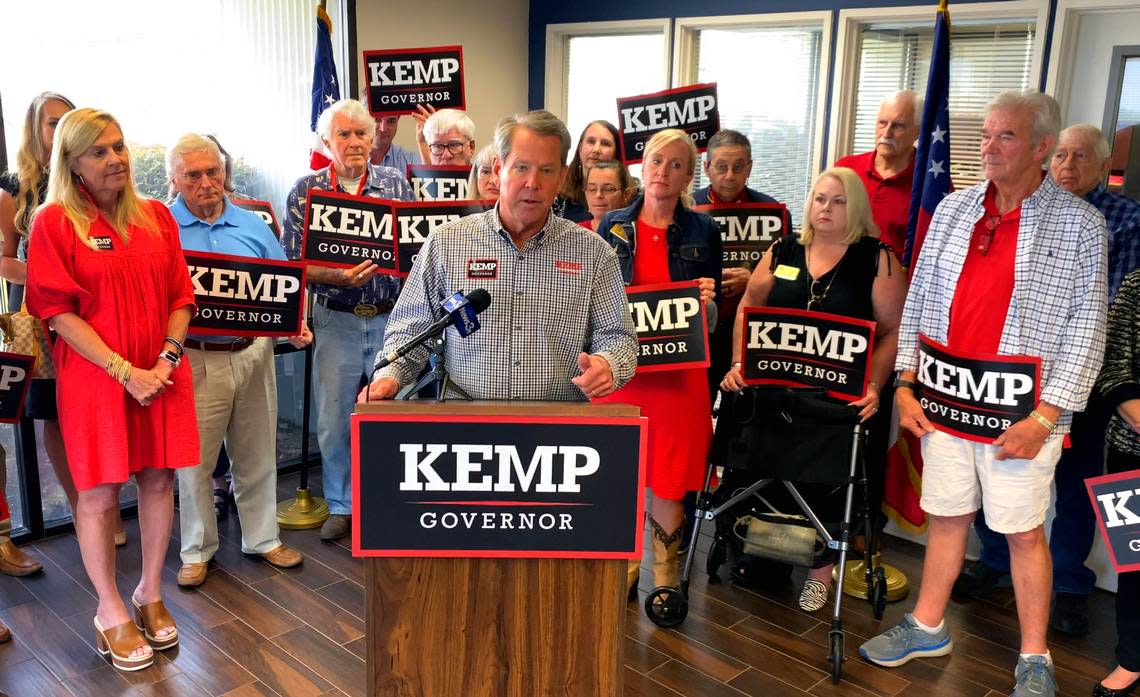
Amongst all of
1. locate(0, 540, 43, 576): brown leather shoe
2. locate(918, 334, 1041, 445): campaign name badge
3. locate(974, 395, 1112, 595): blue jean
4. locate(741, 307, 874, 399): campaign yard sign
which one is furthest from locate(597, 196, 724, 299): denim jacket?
locate(0, 540, 43, 576): brown leather shoe

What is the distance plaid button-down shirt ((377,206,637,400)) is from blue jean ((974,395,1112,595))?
6.97 feet

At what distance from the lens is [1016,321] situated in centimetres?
267

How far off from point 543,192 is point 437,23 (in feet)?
15.7

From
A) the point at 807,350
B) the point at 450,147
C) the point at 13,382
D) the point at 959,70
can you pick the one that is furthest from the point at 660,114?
the point at 13,382

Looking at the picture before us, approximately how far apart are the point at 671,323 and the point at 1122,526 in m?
1.48


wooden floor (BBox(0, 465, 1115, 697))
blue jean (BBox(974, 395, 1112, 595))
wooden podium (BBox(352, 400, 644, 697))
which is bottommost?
wooden floor (BBox(0, 465, 1115, 697))

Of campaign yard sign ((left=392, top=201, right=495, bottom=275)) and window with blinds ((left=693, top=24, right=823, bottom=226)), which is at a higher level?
window with blinds ((left=693, top=24, right=823, bottom=226))

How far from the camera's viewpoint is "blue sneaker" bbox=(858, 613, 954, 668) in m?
3.12

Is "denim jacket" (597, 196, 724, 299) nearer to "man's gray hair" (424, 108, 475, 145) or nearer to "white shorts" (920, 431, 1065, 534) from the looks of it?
"white shorts" (920, 431, 1065, 534)

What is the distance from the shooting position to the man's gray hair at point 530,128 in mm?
2137

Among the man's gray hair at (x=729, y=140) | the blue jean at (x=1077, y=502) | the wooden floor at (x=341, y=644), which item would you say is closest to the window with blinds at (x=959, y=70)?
the man's gray hair at (x=729, y=140)

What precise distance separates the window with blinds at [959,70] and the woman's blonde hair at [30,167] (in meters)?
4.54

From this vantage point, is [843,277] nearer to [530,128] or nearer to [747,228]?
[747,228]

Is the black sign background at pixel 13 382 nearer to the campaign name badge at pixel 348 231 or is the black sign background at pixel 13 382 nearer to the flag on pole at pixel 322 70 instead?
the campaign name badge at pixel 348 231
